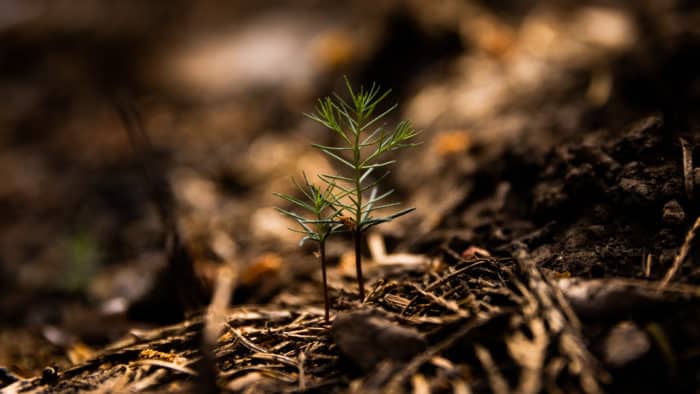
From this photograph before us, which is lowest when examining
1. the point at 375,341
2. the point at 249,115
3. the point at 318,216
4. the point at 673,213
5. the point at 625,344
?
the point at 625,344

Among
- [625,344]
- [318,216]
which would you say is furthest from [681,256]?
[318,216]

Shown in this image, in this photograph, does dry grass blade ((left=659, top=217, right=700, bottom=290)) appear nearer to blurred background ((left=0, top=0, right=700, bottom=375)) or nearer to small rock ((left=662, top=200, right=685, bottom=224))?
small rock ((left=662, top=200, right=685, bottom=224))

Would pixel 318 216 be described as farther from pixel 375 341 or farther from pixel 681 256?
pixel 681 256

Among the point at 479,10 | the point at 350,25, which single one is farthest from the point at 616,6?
the point at 350,25

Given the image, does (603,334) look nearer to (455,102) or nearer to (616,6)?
(455,102)

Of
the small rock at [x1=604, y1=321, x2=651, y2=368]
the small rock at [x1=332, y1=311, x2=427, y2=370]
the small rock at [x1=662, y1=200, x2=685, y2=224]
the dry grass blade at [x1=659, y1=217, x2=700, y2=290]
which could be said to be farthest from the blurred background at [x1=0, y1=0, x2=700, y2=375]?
the small rock at [x1=604, y1=321, x2=651, y2=368]

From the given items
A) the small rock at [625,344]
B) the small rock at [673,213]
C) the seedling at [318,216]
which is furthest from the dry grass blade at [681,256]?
the seedling at [318,216]
